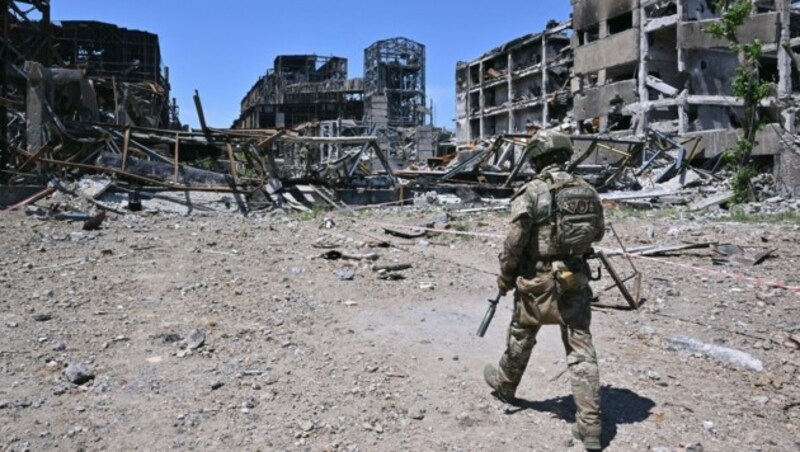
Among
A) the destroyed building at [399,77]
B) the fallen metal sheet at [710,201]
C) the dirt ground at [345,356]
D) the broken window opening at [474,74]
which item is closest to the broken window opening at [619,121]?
the fallen metal sheet at [710,201]

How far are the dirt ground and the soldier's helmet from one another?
1327mm

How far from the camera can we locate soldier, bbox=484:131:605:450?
290cm

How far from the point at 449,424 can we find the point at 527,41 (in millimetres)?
37332

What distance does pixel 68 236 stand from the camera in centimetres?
802

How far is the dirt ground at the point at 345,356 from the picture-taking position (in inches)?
118

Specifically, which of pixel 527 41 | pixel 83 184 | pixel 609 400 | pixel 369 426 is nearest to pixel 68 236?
pixel 83 184

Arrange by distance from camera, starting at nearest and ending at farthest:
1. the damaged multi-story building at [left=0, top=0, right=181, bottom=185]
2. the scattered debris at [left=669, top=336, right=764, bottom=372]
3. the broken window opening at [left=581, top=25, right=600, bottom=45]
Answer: the scattered debris at [left=669, top=336, right=764, bottom=372] → the damaged multi-story building at [left=0, top=0, right=181, bottom=185] → the broken window opening at [left=581, top=25, right=600, bottom=45]

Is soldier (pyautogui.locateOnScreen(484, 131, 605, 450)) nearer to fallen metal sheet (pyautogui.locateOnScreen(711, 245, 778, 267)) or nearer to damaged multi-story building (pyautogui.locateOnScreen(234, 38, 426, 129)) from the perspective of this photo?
fallen metal sheet (pyautogui.locateOnScreen(711, 245, 778, 267))

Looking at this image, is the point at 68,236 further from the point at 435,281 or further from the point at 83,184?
the point at 435,281

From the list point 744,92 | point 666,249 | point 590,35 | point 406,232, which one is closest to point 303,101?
point 590,35

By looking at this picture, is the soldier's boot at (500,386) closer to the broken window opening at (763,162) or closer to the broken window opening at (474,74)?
the broken window opening at (763,162)

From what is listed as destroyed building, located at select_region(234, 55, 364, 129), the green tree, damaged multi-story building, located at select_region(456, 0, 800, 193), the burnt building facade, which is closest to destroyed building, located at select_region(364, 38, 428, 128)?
destroyed building, located at select_region(234, 55, 364, 129)

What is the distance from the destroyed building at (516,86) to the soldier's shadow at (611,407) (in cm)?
2949

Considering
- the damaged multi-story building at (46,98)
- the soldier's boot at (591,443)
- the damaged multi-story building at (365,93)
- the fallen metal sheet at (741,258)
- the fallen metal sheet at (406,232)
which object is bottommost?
the soldier's boot at (591,443)
